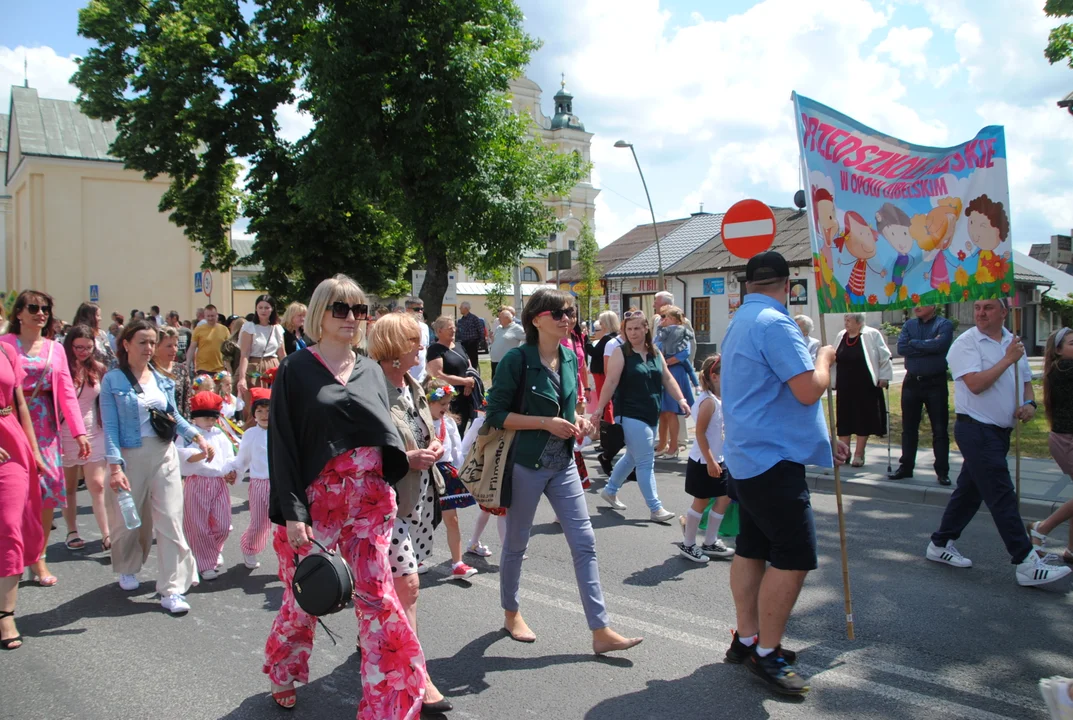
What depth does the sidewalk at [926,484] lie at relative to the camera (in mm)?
7539

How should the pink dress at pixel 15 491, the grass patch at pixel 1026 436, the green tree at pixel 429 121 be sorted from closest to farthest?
the pink dress at pixel 15 491 → the grass patch at pixel 1026 436 → the green tree at pixel 429 121

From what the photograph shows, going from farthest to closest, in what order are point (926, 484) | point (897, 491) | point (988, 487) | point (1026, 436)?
point (1026, 436) < point (926, 484) < point (897, 491) < point (988, 487)

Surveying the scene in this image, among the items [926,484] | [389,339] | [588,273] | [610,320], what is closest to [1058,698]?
[389,339]

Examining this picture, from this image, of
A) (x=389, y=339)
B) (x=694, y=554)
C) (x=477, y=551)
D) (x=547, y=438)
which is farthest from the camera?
(x=477, y=551)

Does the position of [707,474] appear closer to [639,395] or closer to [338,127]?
[639,395]

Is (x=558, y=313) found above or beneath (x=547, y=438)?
above

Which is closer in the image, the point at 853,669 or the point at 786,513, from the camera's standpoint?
the point at 786,513

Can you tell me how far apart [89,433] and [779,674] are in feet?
18.0

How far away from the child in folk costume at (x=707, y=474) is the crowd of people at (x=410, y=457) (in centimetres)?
2

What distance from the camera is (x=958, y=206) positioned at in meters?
5.55

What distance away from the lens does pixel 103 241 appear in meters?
40.9

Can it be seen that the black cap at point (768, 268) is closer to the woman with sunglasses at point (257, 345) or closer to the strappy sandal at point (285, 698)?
the strappy sandal at point (285, 698)

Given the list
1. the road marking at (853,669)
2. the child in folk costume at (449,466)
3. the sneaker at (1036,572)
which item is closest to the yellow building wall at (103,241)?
the child in folk costume at (449,466)

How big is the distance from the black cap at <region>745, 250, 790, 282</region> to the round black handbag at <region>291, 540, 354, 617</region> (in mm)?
2291
